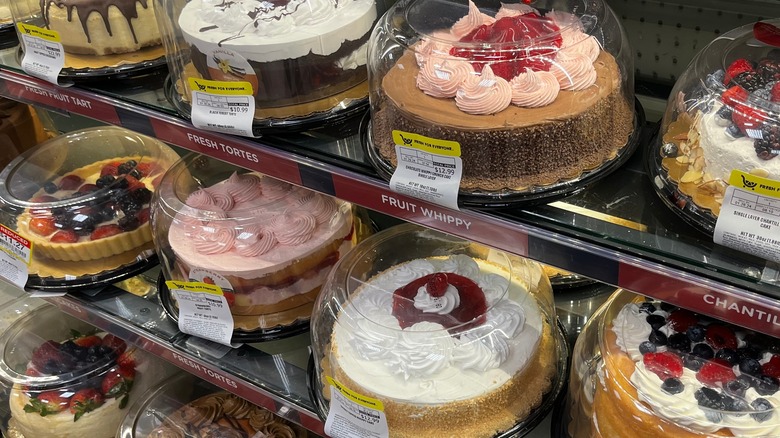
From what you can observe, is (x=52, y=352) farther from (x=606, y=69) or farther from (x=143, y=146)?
(x=606, y=69)

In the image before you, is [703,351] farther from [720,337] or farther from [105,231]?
[105,231]

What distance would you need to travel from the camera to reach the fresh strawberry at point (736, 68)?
4.68ft

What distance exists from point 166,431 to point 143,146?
0.99 meters

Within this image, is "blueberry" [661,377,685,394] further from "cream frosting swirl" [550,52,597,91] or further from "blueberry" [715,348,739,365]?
"cream frosting swirl" [550,52,597,91]

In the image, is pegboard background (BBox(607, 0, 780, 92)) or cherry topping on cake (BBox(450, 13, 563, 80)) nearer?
cherry topping on cake (BBox(450, 13, 563, 80))

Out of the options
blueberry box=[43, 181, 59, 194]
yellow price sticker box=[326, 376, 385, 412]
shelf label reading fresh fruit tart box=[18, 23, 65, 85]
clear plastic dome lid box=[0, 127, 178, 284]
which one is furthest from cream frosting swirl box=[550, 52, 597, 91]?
blueberry box=[43, 181, 59, 194]

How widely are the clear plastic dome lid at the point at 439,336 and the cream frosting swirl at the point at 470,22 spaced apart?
1.98ft

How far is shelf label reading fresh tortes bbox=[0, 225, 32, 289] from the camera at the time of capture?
2.37m

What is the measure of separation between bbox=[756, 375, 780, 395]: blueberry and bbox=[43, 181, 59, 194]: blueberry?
7.08ft

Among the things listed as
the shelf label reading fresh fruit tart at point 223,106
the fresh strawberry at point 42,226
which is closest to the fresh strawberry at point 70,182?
the fresh strawberry at point 42,226

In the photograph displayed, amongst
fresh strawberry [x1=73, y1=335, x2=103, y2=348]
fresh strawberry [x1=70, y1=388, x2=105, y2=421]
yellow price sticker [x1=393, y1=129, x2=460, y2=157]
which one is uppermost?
yellow price sticker [x1=393, y1=129, x2=460, y2=157]

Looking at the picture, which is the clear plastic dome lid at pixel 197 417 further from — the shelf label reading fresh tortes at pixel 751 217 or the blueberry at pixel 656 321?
the shelf label reading fresh tortes at pixel 751 217

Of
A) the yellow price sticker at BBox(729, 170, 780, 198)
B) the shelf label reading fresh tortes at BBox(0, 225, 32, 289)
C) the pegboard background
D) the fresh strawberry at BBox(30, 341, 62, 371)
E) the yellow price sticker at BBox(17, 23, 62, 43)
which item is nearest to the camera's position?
the yellow price sticker at BBox(729, 170, 780, 198)

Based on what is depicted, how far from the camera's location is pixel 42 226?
2.43 meters
